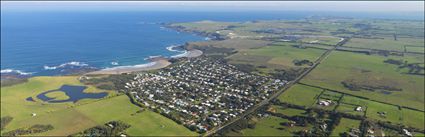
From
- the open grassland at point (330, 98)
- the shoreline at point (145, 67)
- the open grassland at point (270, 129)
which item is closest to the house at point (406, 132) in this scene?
the open grassland at point (330, 98)

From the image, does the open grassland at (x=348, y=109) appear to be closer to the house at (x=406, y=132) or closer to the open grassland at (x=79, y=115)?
the house at (x=406, y=132)

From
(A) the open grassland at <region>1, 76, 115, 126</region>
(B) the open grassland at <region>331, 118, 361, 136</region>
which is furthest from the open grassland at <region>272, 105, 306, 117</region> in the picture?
(A) the open grassland at <region>1, 76, 115, 126</region>

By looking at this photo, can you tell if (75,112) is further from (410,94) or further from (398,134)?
(410,94)

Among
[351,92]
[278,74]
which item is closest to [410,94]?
[351,92]

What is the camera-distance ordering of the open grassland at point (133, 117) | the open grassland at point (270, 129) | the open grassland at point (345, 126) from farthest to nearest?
the open grassland at point (345, 126) < the open grassland at point (270, 129) < the open grassland at point (133, 117)

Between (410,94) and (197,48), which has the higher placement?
(197,48)
